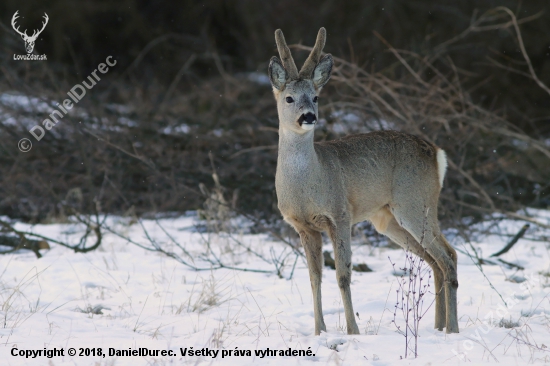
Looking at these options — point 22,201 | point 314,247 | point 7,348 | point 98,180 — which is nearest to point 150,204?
point 98,180

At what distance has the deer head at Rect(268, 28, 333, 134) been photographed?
194 inches

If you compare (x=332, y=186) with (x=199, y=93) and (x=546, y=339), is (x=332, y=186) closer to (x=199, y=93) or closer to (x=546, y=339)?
(x=546, y=339)

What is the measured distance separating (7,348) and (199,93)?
8.83 meters

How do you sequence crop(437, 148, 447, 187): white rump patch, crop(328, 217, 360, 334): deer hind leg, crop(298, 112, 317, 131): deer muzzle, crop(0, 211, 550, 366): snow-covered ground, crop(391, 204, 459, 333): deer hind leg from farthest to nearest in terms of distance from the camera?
1. crop(437, 148, 447, 187): white rump patch
2. crop(391, 204, 459, 333): deer hind leg
3. crop(328, 217, 360, 334): deer hind leg
4. crop(298, 112, 317, 131): deer muzzle
5. crop(0, 211, 550, 366): snow-covered ground

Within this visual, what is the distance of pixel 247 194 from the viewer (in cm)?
964

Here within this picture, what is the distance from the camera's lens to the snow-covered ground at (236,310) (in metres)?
4.09

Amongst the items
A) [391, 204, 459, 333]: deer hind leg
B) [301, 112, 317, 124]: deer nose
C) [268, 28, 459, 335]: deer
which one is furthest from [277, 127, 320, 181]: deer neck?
[391, 204, 459, 333]: deer hind leg

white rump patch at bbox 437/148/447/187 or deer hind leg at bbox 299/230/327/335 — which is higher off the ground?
white rump patch at bbox 437/148/447/187

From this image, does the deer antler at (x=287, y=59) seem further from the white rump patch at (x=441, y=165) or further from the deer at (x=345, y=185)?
the white rump patch at (x=441, y=165)

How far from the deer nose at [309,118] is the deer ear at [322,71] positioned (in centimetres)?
42

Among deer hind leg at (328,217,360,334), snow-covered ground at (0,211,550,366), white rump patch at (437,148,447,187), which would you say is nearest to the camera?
snow-covered ground at (0,211,550,366)

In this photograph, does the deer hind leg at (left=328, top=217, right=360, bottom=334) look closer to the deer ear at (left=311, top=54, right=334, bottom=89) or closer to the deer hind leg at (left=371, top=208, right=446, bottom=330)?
the deer hind leg at (left=371, top=208, right=446, bottom=330)

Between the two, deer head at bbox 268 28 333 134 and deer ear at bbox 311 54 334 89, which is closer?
deer head at bbox 268 28 333 134

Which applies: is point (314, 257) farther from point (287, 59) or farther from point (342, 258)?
A: point (287, 59)
